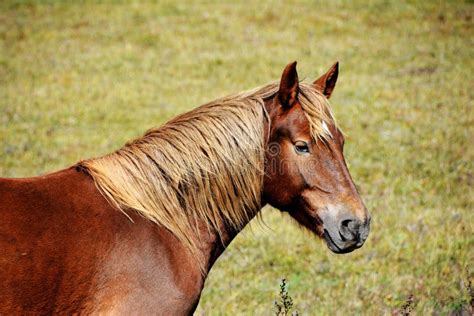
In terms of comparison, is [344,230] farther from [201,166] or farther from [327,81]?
[327,81]

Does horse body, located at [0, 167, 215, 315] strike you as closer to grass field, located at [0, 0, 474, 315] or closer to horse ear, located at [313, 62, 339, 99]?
grass field, located at [0, 0, 474, 315]

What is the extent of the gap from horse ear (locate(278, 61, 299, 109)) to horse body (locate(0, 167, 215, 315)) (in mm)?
1138

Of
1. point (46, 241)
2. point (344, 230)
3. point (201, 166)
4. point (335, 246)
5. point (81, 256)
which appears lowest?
point (335, 246)

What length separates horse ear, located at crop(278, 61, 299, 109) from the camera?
4.08 metres

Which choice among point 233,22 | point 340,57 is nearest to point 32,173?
point 340,57

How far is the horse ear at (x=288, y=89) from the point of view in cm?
408

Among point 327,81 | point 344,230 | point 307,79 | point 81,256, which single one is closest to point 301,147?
point 344,230

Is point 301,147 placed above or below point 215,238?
above

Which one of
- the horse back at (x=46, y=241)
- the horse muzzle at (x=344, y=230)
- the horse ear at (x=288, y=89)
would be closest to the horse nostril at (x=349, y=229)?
the horse muzzle at (x=344, y=230)

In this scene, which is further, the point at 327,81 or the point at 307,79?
the point at 307,79

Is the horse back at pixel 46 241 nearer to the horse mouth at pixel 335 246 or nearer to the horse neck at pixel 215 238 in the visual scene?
the horse neck at pixel 215 238

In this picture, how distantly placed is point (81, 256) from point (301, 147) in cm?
151

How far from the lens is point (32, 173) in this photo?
10312mm

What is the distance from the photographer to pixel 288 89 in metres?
4.12
